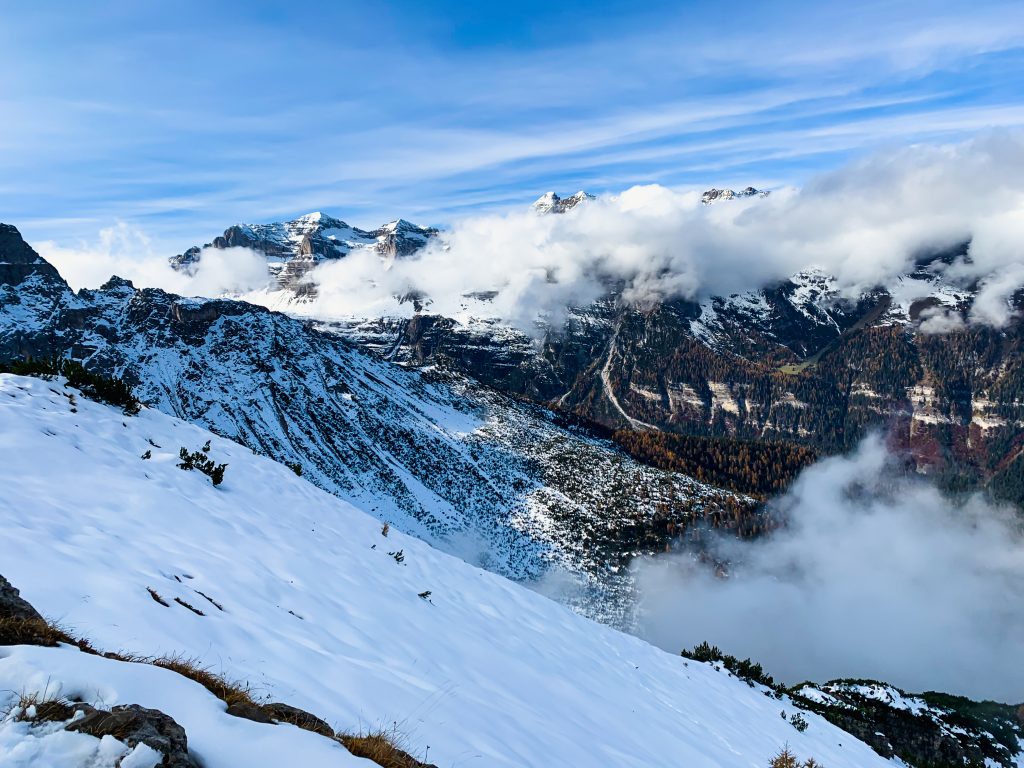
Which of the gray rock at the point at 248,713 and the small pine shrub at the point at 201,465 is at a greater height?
the gray rock at the point at 248,713

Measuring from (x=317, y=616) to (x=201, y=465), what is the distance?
366 inches

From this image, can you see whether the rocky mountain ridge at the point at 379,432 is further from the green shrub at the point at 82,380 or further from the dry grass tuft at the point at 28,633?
the dry grass tuft at the point at 28,633

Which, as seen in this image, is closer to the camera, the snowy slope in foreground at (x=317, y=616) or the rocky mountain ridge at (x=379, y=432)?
the snowy slope in foreground at (x=317, y=616)

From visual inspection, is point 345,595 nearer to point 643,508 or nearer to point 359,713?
point 359,713

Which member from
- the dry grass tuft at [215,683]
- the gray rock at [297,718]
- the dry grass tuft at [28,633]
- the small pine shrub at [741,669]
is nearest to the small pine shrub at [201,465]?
the dry grass tuft at [215,683]

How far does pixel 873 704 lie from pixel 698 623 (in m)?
38.8

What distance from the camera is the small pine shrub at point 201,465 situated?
1717 centimetres

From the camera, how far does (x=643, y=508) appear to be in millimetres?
92062

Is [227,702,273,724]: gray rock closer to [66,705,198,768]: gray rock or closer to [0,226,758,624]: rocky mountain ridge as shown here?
[66,705,198,768]: gray rock

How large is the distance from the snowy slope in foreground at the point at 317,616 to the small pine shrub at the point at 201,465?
377mm

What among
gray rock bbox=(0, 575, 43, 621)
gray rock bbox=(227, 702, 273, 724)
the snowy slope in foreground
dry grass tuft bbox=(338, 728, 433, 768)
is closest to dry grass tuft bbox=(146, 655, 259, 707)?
gray rock bbox=(227, 702, 273, 724)

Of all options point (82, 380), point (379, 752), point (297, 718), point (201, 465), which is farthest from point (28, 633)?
point (82, 380)

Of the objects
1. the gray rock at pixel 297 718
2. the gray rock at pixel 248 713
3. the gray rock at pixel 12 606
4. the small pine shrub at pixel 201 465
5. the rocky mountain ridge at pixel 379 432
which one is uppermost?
the gray rock at pixel 12 606

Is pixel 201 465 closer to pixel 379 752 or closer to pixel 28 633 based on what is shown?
pixel 28 633
